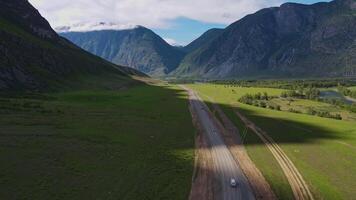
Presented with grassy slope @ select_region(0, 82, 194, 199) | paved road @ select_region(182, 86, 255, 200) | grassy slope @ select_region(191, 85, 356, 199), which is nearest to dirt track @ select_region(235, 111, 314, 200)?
grassy slope @ select_region(191, 85, 356, 199)

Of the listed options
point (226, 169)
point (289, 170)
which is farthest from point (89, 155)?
point (289, 170)

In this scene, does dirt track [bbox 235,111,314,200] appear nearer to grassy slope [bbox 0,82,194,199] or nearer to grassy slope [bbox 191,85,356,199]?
grassy slope [bbox 191,85,356,199]

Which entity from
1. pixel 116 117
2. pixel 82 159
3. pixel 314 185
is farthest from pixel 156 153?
pixel 116 117

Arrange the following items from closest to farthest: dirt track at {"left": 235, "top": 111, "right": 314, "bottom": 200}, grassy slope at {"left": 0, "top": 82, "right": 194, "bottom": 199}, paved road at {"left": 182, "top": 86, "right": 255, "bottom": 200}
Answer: grassy slope at {"left": 0, "top": 82, "right": 194, "bottom": 199} < paved road at {"left": 182, "top": 86, "right": 255, "bottom": 200} < dirt track at {"left": 235, "top": 111, "right": 314, "bottom": 200}

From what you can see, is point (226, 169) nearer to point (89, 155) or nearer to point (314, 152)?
point (89, 155)

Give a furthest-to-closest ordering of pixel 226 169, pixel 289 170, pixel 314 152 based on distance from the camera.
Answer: pixel 314 152 → pixel 289 170 → pixel 226 169

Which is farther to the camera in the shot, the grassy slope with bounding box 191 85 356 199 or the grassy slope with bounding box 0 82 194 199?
the grassy slope with bounding box 191 85 356 199
